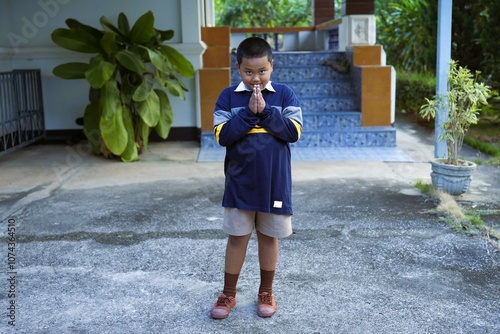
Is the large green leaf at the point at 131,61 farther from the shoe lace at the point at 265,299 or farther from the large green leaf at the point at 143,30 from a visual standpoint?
the shoe lace at the point at 265,299

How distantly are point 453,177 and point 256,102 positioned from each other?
2.54m

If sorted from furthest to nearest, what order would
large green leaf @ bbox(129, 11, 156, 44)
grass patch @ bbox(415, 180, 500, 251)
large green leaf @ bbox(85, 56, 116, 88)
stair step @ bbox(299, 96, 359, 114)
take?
stair step @ bbox(299, 96, 359, 114), large green leaf @ bbox(129, 11, 156, 44), large green leaf @ bbox(85, 56, 116, 88), grass patch @ bbox(415, 180, 500, 251)

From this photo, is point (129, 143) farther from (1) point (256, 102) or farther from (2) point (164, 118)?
(1) point (256, 102)

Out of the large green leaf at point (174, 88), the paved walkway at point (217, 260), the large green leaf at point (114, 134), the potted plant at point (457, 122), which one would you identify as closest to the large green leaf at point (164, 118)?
the large green leaf at point (174, 88)

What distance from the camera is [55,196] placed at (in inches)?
187

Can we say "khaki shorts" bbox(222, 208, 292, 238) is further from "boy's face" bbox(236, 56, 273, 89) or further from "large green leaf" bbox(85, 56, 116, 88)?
"large green leaf" bbox(85, 56, 116, 88)

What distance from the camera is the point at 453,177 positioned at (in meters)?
4.50

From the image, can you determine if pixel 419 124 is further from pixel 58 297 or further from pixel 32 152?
pixel 58 297

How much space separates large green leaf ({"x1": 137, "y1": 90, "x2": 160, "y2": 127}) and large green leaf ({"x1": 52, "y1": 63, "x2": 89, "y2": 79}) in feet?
2.43

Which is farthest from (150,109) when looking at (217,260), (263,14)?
(263,14)

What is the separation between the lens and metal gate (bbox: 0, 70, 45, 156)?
6562mm

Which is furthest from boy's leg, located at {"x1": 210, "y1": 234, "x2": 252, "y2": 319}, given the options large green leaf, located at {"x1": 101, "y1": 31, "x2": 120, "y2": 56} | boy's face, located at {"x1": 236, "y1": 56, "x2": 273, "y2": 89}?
large green leaf, located at {"x1": 101, "y1": 31, "x2": 120, "y2": 56}

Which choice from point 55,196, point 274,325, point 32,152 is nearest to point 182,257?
point 274,325

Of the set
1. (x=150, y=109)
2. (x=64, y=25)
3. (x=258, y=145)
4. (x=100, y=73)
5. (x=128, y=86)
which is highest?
(x=64, y=25)
